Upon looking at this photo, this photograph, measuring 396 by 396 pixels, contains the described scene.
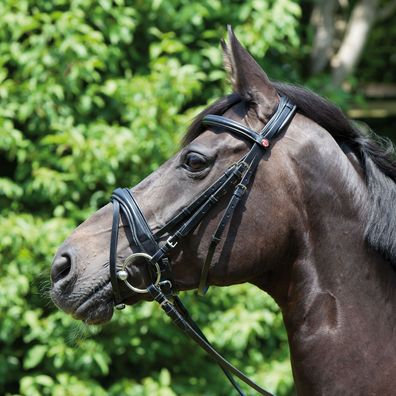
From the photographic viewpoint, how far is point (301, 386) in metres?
2.28

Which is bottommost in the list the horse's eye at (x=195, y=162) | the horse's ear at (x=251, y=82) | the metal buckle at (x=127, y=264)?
the metal buckle at (x=127, y=264)

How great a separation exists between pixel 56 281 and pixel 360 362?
0.98 meters

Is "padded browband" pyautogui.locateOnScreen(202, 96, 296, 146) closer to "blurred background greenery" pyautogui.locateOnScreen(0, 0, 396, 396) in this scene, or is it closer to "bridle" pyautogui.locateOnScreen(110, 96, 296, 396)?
"bridle" pyautogui.locateOnScreen(110, 96, 296, 396)

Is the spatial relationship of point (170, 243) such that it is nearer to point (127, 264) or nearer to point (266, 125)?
point (127, 264)

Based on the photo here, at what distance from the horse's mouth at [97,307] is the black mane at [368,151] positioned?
0.58 metres

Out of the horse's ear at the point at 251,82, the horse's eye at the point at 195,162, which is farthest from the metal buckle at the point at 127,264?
the horse's ear at the point at 251,82

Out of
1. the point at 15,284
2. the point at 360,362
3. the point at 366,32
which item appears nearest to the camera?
the point at 360,362

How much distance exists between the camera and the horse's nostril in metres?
2.26

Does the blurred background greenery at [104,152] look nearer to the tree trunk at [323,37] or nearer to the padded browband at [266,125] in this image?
the tree trunk at [323,37]

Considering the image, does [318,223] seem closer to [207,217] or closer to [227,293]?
[207,217]

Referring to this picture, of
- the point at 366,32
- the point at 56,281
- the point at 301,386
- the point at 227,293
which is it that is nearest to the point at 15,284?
the point at 227,293

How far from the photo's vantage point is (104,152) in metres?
4.29

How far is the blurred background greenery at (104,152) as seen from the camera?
14.2 ft

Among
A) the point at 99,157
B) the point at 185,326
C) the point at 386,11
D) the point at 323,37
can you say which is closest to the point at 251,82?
the point at 185,326
